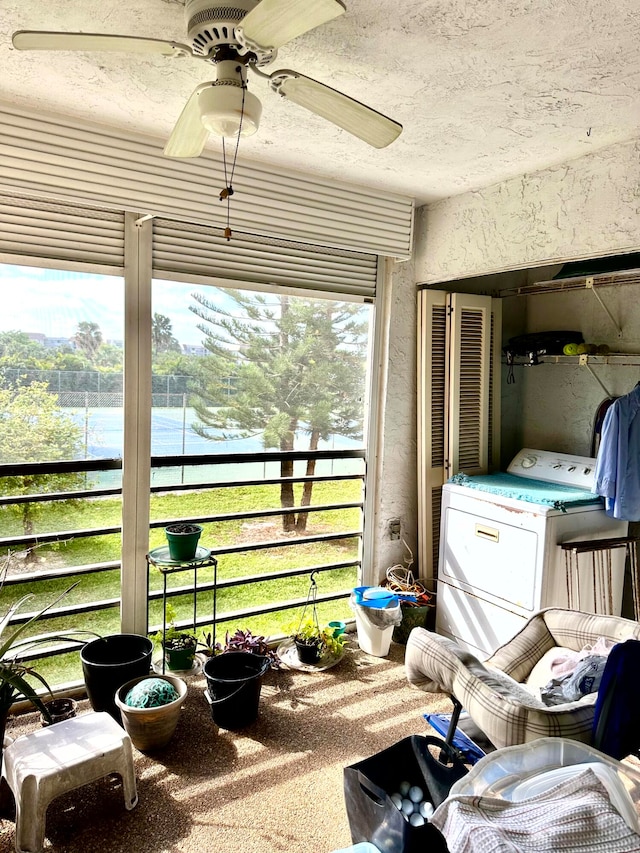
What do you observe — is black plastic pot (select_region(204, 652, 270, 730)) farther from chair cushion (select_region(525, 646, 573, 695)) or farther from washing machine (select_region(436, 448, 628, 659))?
washing machine (select_region(436, 448, 628, 659))

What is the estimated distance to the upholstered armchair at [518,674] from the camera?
67.8 inches

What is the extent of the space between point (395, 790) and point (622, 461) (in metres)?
1.97

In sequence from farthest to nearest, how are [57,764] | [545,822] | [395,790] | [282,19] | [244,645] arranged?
[244,645] < [57,764] < [395,790] < [282,19] < [545,822]

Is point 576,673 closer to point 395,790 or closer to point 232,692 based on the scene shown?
point 395,790

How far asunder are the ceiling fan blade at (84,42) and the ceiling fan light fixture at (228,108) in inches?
5.4

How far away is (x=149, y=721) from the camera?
245 centimetres

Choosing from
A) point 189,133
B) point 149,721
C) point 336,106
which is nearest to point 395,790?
point 149,721

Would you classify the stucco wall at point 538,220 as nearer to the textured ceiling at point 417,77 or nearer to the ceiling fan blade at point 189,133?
the textured ceiling at point 417,77

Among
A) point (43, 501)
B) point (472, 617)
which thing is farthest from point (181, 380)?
point (472, 617)

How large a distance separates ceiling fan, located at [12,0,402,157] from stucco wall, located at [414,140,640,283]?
137cm

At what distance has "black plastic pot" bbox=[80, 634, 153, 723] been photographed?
2646 mm

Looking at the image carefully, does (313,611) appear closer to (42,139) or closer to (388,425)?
(388,425)

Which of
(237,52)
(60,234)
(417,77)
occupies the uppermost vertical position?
Result: (417,77)

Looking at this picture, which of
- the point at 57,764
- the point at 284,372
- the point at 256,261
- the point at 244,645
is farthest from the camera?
the point at 284,372
